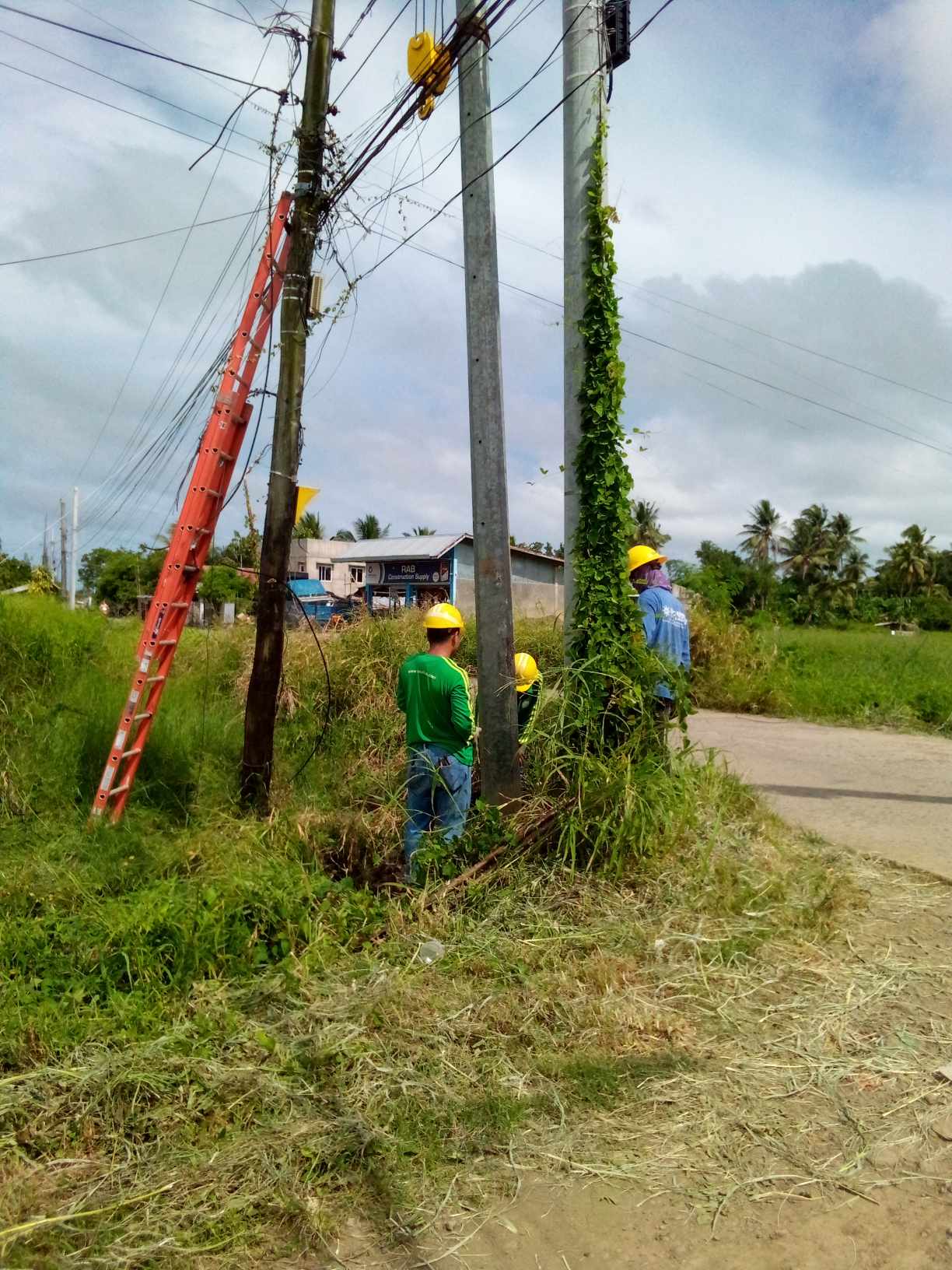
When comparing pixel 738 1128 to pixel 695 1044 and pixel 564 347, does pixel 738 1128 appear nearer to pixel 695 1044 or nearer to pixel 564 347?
pixel 695 1044

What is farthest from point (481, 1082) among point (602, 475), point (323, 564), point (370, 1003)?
point (323, 564)

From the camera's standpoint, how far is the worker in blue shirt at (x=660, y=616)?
5.62 m

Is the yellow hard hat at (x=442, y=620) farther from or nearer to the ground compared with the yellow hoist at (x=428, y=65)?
nearer to the ground

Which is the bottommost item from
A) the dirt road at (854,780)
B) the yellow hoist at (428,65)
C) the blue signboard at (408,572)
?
the dirt road at (854,780)

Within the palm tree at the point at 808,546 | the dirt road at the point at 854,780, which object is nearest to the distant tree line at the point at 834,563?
the palm tree at the point at 808,546

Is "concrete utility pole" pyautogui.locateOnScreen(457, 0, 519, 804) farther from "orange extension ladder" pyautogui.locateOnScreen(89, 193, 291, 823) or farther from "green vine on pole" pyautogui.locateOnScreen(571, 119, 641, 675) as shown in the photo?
"orange extension ladder" pyautogui.locateOnScreen(89, 193, 291, 823)

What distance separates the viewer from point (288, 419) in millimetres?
6387

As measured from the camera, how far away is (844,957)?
4523mm

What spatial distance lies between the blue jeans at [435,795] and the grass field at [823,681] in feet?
33.3

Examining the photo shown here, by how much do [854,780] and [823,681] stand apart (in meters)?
6.88

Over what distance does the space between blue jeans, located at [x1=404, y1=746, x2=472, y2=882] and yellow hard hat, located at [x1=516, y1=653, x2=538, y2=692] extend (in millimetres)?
919

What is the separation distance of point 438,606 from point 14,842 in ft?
11.2

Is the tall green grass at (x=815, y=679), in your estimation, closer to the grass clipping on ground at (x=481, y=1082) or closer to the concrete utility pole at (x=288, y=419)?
the concrete utility pole at (x=288, y=419)

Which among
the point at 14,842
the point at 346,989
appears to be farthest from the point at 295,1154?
the point at 14,842
